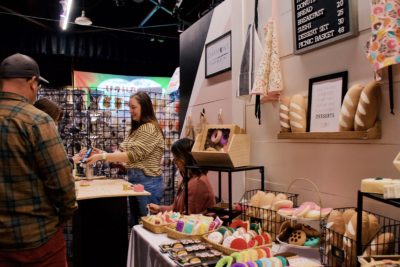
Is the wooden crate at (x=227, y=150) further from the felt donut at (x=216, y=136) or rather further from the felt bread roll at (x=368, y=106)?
the felt bread roll at (x=368, y=106)

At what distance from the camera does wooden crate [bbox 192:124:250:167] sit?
211cm

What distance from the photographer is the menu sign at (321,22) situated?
5.36 feet

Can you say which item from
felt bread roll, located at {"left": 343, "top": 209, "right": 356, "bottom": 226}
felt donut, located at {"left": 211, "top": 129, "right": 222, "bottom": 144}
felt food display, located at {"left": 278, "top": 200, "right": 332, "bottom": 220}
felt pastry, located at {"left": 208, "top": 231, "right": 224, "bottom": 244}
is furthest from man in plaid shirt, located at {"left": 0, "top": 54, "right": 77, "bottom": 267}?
felt bread roll, located at {"left": 343, "top": 209, "right": 356, "bottom": 226}

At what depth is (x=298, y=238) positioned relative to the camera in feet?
5.29

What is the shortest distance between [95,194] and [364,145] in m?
1.86

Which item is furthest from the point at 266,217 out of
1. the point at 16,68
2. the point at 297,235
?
the point at 16,68

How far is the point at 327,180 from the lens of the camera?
1.81 m

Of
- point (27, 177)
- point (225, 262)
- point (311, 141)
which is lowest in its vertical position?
point (225, 262)

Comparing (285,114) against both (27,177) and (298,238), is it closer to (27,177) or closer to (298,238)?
(298,238)

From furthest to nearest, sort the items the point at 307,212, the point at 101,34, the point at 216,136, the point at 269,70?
the point at 101,34 < the point at 216,136 < the point at 269,70 < the point at 307,212

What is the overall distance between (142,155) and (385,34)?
6.90ft

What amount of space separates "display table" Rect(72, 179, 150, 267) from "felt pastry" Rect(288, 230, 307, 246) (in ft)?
4.99

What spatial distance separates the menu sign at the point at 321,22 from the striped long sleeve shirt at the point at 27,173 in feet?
4.49

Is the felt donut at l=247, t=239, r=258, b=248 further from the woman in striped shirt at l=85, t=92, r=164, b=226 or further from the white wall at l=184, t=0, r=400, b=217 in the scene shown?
the woman in striped shirt at l=85, t=92, r=164, b=226
